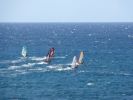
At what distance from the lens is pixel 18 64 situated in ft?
478

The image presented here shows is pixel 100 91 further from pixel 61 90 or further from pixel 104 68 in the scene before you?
pixel 104 68

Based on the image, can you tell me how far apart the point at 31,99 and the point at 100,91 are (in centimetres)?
1600

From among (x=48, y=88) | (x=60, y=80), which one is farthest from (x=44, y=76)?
(x=48, y=88)

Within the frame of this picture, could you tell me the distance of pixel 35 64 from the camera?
476ft

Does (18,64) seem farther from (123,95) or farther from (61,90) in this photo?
(123,95)

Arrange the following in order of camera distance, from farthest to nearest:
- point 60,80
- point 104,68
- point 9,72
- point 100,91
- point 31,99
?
point 104,68 < point 9,72 < point 60,80 < point 100,91 < point 31,99

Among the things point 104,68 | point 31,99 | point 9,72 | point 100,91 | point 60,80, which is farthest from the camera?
point 104,68

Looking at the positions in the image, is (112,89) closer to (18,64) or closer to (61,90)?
(61,90)

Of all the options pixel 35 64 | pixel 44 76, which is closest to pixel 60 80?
pixel 44 76

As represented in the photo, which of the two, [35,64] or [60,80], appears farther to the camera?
[35,64]

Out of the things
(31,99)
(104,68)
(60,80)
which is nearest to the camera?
(31,99)

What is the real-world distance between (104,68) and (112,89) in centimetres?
3038

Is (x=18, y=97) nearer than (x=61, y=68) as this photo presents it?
Yes

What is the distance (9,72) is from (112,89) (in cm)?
3128
